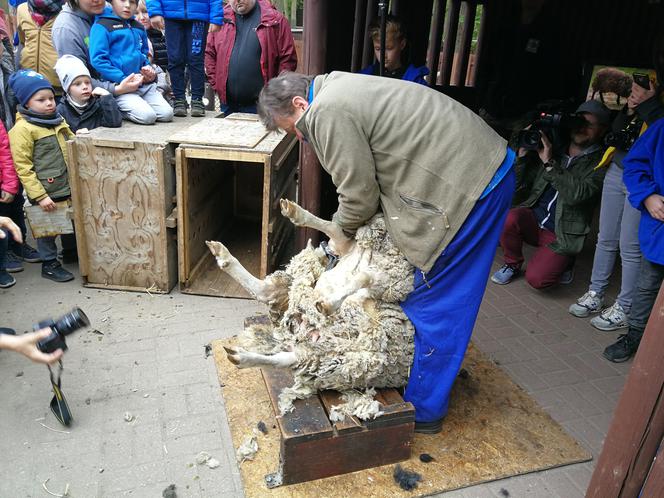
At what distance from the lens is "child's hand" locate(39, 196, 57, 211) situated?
412cm

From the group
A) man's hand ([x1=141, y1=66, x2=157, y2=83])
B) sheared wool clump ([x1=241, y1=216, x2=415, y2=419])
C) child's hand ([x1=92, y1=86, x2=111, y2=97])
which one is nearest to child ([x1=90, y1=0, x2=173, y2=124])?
man's hand ([x1=141, y1=66, x2=157, y2=83])

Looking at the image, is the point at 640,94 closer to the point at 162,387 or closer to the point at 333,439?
the point at 333,439

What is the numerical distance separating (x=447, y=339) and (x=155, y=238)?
2.57 meters

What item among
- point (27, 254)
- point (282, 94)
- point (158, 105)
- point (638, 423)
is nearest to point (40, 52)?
point (158, 105)

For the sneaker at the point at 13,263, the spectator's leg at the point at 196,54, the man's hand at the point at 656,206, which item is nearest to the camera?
the man's hand at the point at 656,206

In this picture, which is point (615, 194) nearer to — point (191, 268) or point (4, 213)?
point (191, 268)

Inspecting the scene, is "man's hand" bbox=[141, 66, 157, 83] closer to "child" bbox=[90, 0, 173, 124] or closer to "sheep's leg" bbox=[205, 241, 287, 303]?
"child" bbox=[90, 0, 173, 124]

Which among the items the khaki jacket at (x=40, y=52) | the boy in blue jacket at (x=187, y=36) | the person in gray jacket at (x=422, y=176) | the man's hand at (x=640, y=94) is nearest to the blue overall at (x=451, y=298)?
the person in gray jacket at (x=422, y=176)

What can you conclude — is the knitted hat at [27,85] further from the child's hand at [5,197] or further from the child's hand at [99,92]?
the child's hand at [5,197]

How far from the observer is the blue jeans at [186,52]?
539cm

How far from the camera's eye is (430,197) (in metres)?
2.49

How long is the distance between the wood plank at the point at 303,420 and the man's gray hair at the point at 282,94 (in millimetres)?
1323

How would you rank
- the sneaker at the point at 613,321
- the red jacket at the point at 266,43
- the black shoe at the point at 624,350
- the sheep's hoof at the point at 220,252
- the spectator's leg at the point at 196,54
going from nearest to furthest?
the sheep's hoof at the point at 220,252 < the black shoe at the point at 624,350 < the sneaker at the point at 613,321 < the red jacket at the point at 266,43 < the spectator's leg at the point at 196,54

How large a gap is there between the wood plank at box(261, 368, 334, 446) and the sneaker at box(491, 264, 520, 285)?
2793 millimetres
